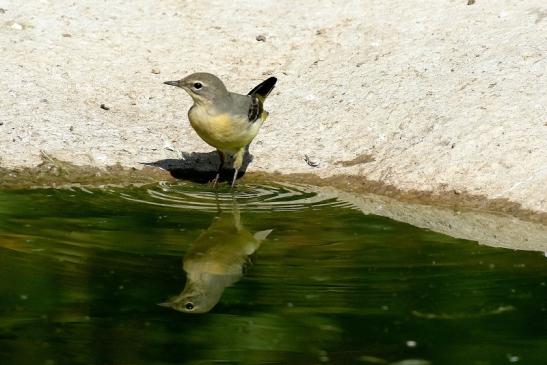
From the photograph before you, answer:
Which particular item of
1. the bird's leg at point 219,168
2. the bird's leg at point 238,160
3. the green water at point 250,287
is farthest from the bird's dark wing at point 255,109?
the green water at point 250,287

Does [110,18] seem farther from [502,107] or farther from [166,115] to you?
[502,107]

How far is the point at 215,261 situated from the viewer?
9.38 m

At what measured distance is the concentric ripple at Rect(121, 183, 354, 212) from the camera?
426 inches

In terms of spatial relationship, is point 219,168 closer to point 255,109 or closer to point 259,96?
point 255,109

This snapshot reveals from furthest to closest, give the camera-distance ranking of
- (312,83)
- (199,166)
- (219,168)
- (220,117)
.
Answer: (312,83) < (199,166) < (219,168) < (220,117)

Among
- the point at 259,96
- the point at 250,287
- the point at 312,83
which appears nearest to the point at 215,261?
the point at 250,287

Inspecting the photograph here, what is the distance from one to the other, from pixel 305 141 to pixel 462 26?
2.54 m

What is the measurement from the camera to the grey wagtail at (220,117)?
11.5 meters

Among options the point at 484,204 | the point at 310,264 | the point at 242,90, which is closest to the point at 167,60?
the point at 242,90

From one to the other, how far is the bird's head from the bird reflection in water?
133cm

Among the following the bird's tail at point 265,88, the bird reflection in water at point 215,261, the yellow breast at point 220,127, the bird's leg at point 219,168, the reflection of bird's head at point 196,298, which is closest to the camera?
the reflection of bird's head at point 196,298

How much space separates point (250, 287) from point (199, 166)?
3894 millimetres

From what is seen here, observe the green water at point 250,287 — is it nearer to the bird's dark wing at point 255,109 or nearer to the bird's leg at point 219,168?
the bird's leg at point 219,168

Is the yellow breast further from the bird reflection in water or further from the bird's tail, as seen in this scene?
the bird reflection in water
